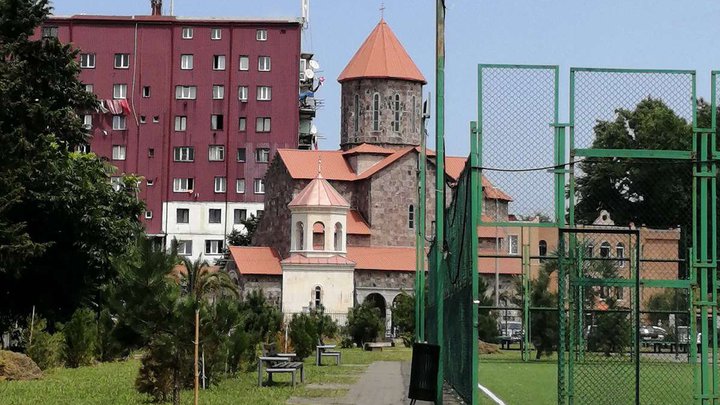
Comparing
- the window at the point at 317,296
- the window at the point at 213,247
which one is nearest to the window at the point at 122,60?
the window at the point at 213,247

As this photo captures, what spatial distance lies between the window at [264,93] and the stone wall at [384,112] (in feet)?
25.7

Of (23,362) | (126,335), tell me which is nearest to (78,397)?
(126,335)

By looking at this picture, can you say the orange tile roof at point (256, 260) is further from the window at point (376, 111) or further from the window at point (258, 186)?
the window at point (258, 186)

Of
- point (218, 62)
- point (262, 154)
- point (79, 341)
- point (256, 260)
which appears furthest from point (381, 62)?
point (79, 341)

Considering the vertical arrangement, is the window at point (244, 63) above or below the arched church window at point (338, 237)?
above

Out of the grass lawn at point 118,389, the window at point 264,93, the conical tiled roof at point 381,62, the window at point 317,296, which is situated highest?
the conical tiled roof at point 381,62

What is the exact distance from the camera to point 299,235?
9562cm

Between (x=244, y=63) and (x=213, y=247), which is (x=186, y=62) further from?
(x=213, y=247)

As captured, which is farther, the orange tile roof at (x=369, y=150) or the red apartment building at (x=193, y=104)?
the red apartment building at (x=193, y=104)

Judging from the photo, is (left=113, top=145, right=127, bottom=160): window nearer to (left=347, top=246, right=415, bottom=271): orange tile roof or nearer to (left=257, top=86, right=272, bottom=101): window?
(left=257, top=86, right=272, bottom=101): window

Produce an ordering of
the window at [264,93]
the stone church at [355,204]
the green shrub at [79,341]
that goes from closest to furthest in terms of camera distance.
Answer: the green shrub at [79,341] → the stone church at [355,204] → the window at [264,93]

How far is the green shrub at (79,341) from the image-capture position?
39.2 meters

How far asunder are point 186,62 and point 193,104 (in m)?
3.32

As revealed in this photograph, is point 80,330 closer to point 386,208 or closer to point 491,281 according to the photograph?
point 491,281
